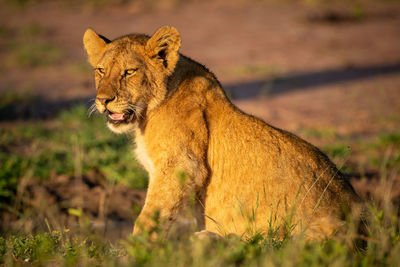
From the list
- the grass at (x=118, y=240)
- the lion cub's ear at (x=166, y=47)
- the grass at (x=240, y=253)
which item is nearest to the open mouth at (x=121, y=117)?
the lion cub's ear at (x=166, y=47)

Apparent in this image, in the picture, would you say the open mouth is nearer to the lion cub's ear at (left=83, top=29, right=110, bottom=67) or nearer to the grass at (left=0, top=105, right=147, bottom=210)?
the lion cub's ear at (left=83, top=29, right=110, bottom=67)

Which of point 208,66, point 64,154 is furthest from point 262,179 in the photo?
point 208,66

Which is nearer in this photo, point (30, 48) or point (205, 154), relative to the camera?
point (205, 154)

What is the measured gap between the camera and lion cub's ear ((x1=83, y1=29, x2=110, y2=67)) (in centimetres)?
421

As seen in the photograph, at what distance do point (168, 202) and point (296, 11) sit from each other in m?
17.9

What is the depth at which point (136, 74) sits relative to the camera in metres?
3.86

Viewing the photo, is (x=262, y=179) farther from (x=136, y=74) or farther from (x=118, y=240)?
(x=136, y=74)

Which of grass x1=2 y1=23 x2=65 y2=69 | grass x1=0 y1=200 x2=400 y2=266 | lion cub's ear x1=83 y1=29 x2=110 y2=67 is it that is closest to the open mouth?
lion cub's ear x1=83 y1=29 x2=110 y2=67

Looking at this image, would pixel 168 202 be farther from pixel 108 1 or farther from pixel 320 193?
pixel 108 1

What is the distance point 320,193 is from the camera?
11.8 ft

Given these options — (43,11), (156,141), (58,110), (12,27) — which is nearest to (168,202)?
(156,141)

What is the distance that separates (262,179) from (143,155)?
102 centimetres

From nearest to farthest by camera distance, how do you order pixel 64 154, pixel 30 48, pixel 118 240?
pixel 118 240 < pixel 64 154 < pixel 30 48

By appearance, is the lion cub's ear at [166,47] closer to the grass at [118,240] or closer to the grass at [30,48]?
the grass at [118,240]
